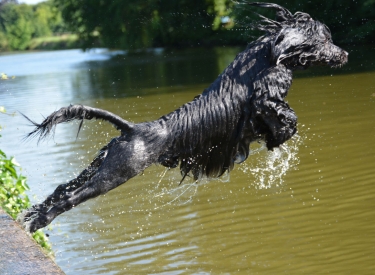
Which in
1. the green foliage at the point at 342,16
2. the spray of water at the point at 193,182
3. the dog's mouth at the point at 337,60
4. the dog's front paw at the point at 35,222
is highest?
the dog's mouth at the point at 337,60

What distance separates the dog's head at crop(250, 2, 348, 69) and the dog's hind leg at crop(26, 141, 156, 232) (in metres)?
1.51

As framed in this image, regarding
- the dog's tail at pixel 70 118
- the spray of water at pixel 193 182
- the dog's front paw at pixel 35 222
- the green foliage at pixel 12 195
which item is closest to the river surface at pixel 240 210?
the spray of water at pixel 193 182

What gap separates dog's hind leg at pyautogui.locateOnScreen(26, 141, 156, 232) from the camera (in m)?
5.10

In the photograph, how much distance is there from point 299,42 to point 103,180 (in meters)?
2.12

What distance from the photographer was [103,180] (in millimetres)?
5102

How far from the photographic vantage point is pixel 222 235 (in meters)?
6.89

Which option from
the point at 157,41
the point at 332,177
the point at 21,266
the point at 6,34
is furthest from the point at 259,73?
the point at 6,34

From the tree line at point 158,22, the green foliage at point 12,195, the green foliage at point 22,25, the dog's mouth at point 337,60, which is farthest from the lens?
the green foliage at point 22,25

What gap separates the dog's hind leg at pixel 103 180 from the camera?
5102 millimetres

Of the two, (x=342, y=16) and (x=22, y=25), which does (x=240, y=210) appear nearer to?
(x=342, y=16)

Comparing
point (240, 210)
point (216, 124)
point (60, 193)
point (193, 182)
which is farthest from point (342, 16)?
point (60, 193)

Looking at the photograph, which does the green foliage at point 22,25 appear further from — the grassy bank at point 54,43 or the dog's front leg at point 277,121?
the dog's front leg at point 277,121

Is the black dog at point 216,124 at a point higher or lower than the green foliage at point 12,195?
higher

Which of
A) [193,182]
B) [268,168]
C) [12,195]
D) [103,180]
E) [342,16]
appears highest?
[103,180]
